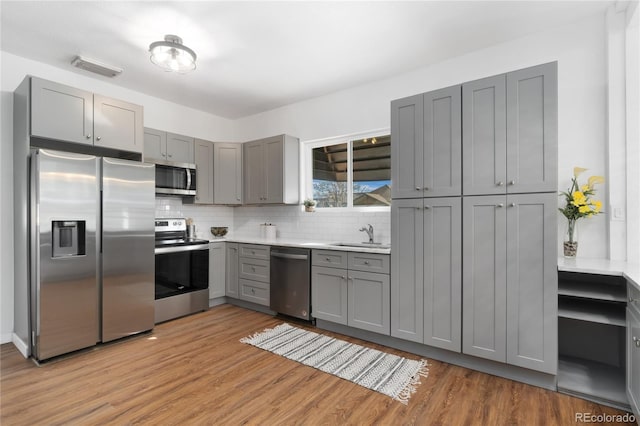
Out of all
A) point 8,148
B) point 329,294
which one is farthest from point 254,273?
point 8,148

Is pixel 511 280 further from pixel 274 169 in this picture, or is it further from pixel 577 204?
pixel 274 169

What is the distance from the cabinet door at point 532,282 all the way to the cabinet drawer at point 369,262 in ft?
3.27

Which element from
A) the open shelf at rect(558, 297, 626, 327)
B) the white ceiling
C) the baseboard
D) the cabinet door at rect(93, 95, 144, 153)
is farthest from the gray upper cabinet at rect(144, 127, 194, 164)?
the open shelf at rect(558, 297, 626, 327)

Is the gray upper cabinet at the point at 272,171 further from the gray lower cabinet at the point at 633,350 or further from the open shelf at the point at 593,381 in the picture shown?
the gray lower cabinet at the point at 633,350

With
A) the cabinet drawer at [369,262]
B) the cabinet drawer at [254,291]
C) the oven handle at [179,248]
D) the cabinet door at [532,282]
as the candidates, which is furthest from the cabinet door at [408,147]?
the oven handle at [179,248]

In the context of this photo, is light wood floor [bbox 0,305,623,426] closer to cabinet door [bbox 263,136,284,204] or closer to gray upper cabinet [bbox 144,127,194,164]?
cabinet door [bbox 263,136,284,204]

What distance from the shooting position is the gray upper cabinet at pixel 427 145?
2678mm

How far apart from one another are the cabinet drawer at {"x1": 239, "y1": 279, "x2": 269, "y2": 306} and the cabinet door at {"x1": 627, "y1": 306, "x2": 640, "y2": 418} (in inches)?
126

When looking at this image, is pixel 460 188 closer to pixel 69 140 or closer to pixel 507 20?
pixel 507 20

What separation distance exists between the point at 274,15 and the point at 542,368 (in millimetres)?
3278

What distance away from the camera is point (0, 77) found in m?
3.16

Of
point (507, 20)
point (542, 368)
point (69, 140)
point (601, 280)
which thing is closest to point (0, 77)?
point (69, 140)

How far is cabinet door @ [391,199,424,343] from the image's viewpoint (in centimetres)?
282

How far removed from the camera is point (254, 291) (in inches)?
162
